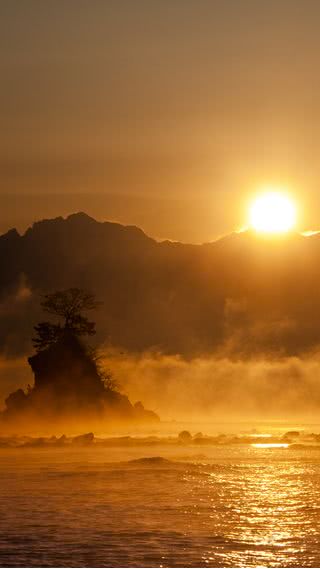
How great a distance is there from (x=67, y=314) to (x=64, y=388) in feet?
21.1

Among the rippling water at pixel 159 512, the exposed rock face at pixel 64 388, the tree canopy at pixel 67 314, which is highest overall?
the tree canopy at pixel 67 314

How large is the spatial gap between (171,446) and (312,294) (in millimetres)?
101144

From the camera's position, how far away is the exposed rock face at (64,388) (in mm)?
85438

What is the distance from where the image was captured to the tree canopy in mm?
87188

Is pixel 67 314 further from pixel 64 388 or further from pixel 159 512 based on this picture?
pixel 159 512

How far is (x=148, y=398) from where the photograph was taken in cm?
13988

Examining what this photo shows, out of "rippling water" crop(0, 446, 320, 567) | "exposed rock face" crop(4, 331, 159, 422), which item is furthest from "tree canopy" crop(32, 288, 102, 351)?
"rippling water" crop(0, 446, 320, 567)

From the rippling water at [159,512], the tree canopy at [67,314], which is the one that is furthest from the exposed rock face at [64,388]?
the rippling water at [159,512]

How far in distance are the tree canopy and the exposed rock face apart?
2.75 ft

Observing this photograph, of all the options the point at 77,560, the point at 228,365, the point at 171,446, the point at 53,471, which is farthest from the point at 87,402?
the point at 228,365

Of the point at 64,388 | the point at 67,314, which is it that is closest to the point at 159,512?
the point at 64,388

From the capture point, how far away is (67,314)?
3445 inches

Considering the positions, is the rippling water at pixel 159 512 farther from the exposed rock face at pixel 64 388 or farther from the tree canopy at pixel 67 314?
the tree canopy at pixel 67 314

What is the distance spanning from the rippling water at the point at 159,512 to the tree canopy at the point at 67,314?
104 feet
